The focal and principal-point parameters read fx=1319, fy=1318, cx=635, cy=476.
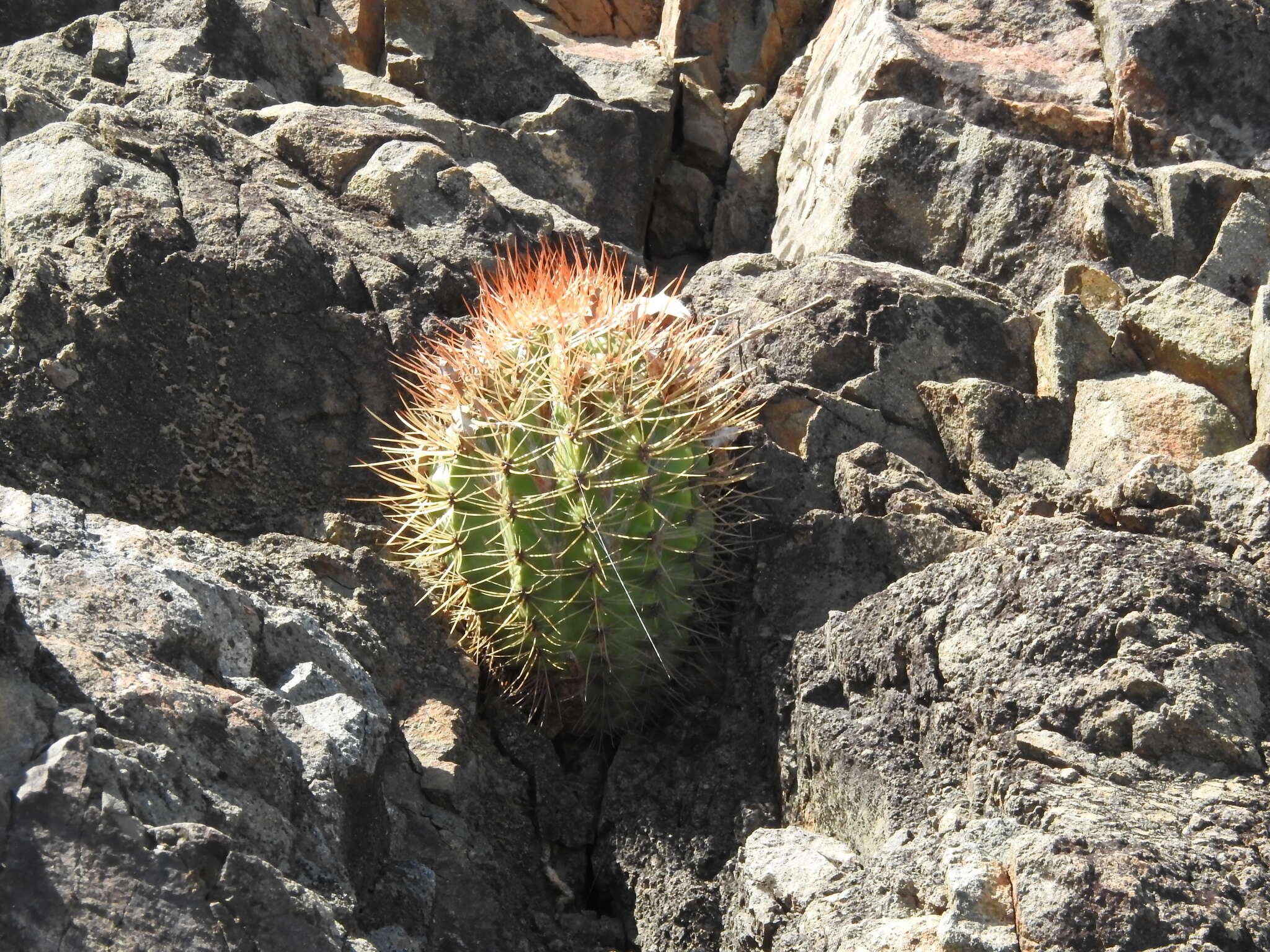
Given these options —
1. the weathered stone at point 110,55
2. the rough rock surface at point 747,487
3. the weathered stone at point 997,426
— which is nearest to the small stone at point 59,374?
the rough rock surface at point 747,487

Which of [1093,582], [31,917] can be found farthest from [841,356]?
[31,917]

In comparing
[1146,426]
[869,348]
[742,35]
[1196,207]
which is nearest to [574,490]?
[869,348]

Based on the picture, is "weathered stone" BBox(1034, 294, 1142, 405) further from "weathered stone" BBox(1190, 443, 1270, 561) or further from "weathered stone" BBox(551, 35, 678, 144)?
"weathered stone" BBox(551, 35, 678, 144)

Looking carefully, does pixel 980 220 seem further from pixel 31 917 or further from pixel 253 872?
pixel 31 917

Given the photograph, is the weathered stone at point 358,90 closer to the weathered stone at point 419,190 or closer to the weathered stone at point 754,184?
the weathered stone at point 419,190

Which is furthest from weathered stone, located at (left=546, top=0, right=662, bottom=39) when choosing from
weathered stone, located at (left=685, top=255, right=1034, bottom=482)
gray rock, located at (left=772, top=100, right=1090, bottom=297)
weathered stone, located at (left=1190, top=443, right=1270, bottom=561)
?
weathered stone, located at (left=1190, top=443, right=1270, bottom=561)
